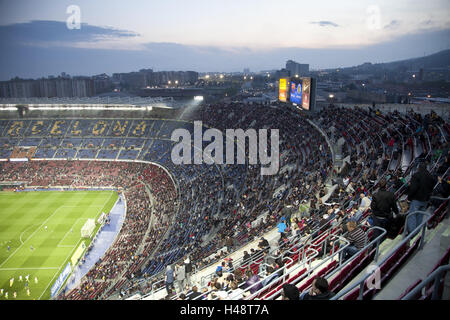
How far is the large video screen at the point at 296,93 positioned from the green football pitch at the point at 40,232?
2051cm

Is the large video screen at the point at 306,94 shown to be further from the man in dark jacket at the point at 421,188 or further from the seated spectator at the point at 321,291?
the seated spectator at the point at 321,291

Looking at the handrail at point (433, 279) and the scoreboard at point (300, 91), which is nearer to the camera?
the handrail at point (433, 279)

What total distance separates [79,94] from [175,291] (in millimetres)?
98160

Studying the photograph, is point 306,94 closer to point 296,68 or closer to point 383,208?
point 383,208

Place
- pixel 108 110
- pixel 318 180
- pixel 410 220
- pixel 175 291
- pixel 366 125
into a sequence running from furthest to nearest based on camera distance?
pixel 108 110, pixel 366 125, pixel 318 180, pixel 175 291, pixel 410 220

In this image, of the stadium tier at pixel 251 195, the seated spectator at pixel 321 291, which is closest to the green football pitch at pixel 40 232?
the stadium tier at pixel 251 195

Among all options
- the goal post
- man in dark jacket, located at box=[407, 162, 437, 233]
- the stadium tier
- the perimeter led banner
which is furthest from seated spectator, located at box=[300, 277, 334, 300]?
the perimeter led banner

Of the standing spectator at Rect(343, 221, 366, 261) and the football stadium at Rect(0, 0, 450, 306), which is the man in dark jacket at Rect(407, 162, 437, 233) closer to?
the football stadium at Rect(0, 0, 450, 306)

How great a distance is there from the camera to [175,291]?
368 inches

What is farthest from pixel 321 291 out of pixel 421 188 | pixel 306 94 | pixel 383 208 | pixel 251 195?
pixel 306 94

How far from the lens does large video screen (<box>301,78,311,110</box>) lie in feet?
77.4

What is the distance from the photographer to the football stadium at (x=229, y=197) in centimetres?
501
